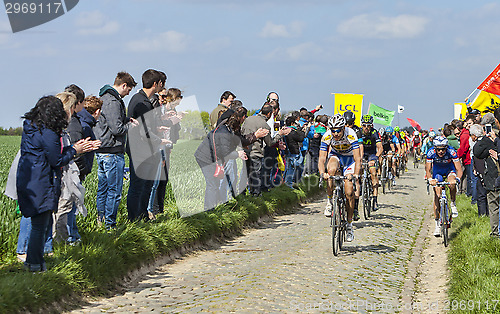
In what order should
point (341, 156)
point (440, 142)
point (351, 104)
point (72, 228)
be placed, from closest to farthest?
point (72, 228) < point (341, 156) < point (440, 142) < point (351, 104)

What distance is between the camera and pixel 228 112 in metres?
13.0

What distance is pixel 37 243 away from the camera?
22.8 feet

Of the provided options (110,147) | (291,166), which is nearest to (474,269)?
(110,147)

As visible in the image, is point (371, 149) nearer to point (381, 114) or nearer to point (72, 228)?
point (72, 228)

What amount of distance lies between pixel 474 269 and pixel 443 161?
3939 mm

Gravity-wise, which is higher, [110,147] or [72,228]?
[110,147]

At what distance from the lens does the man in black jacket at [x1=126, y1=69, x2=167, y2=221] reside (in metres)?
10.3

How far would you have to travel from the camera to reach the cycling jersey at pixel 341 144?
37.7 ft

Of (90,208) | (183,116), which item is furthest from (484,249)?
(90,208)

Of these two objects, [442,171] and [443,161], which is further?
[442,171]

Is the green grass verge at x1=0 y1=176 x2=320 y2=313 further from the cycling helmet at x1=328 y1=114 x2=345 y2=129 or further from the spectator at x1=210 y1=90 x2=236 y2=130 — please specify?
the cycling helmet at x1=328 y1=114 x2=345 y2=129

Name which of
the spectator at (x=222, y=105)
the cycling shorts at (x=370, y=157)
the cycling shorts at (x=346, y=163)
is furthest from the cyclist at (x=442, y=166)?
the cycling shorts at (x=370, y=157)

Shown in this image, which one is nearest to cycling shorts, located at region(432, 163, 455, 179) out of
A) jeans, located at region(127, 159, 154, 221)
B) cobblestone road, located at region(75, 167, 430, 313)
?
cobblestone road, located at region(75, 167, 430, 313)

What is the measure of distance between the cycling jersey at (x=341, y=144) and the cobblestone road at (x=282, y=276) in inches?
61.5
